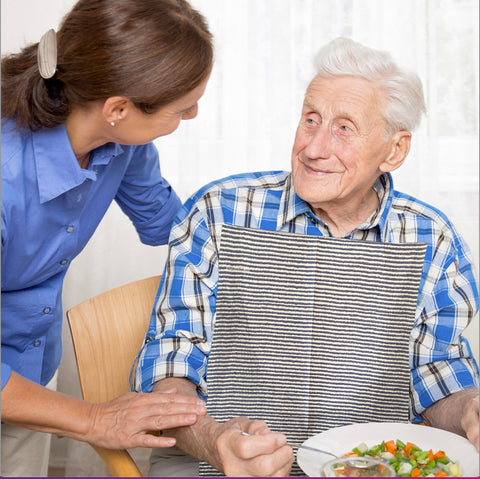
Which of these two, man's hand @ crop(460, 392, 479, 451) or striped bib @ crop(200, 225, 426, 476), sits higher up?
striped bib @ crop(200, 225, 426, 476)

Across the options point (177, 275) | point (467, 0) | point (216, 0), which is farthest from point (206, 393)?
point (467, 0)

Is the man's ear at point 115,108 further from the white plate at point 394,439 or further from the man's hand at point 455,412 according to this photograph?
the man's hand at point 455,412

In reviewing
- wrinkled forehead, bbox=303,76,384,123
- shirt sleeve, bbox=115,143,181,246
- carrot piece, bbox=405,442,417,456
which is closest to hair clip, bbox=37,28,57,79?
shirt sleeve, bbox=115,143,181,246

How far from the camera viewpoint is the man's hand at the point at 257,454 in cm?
98

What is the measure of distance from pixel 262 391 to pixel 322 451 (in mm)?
379

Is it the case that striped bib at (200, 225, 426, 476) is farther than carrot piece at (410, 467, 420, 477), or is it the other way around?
striped bib at (200, 225, 426, 476)

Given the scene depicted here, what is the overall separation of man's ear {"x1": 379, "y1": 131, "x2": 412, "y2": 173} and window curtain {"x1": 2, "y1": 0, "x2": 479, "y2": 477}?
112 centimetres

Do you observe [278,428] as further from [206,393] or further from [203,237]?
[203,237]

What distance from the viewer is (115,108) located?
1.26m

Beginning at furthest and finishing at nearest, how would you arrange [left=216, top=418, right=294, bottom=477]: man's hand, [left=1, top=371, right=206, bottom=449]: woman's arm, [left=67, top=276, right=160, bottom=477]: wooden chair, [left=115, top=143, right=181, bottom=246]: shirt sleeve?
1. [left=115, top=143, right=181, bottom=246]: shirt sleeve
2. [left=67, top=276, right=160, bottom=477]: wooden chair
3. [left=1, top=371, right=206, bottom=449]: woman's arm
4. [left=216, top=418, right=294, bottom=477]: man's hand

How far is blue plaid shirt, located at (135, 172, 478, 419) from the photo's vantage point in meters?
1.37

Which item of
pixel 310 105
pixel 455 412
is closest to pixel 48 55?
pixel 310 105

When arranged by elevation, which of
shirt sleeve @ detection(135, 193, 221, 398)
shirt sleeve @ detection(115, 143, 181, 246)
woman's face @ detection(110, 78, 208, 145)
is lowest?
shirt sleeve @ detection(135, 193, 221, 398)

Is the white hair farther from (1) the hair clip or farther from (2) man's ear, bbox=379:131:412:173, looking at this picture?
(1) the hair clip
